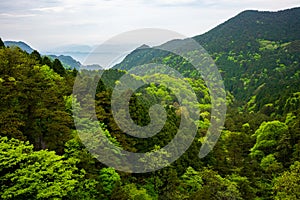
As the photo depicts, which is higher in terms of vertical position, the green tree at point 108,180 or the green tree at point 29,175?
the green tree at point 29,175

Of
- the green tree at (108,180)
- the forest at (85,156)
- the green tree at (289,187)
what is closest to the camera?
the forest at (85,156)

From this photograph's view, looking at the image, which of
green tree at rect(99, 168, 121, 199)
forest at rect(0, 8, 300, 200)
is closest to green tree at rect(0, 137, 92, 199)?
forest at rect(0, 8, 300, 200)

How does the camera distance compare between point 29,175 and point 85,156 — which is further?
point 85,156

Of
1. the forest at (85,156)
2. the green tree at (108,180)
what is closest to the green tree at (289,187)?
the forest at (85,156)

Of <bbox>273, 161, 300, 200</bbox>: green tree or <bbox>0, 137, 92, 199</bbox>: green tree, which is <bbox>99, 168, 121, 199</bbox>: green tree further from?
<bbox>273, 161, 300, 200</bbox>: green tree

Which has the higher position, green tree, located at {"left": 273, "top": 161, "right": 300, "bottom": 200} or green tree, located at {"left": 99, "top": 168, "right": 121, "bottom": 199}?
green tree, located at {"left": 99, "top": 168, "right": 121, "bottom": 199}

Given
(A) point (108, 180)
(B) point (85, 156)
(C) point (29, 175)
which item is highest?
(C) point (29, 175)

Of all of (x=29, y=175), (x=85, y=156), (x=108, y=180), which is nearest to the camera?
(x=29, y=175)

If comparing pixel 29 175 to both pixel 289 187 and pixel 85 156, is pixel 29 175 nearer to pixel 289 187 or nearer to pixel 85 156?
pixel 85 156

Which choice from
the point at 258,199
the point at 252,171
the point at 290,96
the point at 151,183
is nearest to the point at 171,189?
the point at 151,183

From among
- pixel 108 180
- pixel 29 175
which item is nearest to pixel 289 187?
pixel 108 180

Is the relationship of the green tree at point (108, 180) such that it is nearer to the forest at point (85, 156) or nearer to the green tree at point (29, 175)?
the forest at point (85, 156)

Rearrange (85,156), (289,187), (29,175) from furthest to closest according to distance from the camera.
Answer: (289,187) → (85,156) → (29,175)
